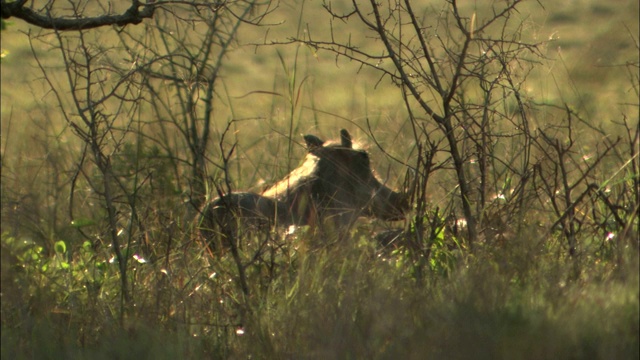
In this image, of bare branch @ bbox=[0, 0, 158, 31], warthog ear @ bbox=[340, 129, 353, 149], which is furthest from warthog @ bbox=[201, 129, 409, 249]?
bare branch @ bbox=[0, 0, 158, 31]

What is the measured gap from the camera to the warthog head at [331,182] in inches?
218

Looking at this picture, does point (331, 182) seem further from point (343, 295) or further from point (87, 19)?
point (343, 295)

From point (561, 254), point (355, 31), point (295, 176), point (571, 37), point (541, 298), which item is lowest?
point (541, 298)

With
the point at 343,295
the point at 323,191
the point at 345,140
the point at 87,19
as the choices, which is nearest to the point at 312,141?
the point at 345,140

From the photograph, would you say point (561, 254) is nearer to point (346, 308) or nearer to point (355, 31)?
point (346, 308)

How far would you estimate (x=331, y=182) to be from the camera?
570 cm

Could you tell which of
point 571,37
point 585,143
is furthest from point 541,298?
point 571,37

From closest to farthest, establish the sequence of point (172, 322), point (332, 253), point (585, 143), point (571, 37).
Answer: point (172, 322) < point (332, 253) < point (585, 143) < point (571, 37)

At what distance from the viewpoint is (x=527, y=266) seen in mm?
3619

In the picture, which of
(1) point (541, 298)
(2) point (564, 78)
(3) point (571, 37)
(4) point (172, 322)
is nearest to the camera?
(1) point (541, 298)

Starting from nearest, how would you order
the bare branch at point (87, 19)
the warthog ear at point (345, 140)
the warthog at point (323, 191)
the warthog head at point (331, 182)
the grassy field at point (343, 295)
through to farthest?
the grassy field at point (343, 295)
the bare branch at point (87, 19)
the warthog at point (323, 191)
the warthog head at point (331, 182)
the warthog ear at point (345, 140)

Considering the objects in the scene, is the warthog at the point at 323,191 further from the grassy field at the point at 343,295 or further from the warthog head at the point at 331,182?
the grassy field at the point at 343,295

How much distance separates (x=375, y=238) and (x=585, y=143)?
342cm

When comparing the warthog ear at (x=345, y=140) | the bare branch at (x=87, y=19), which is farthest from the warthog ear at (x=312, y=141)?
the bare branch at (x=87, y=19)
